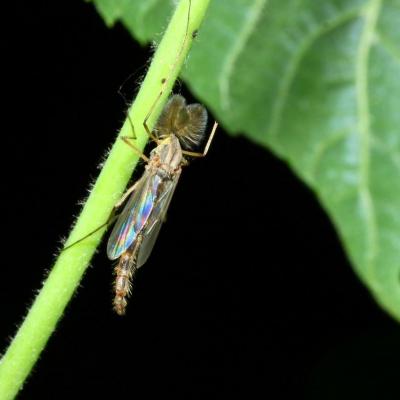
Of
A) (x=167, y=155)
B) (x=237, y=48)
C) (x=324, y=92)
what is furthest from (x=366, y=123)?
(x=167, y=155)

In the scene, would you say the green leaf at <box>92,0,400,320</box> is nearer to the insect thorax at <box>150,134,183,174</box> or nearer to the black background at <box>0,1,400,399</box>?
the insect thorax at <box>150,134,183,174</box>

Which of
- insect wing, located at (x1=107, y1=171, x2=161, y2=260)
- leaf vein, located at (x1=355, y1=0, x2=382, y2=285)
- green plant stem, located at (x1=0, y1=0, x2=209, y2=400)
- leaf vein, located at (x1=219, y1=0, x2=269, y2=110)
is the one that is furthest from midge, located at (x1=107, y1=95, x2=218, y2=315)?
green plant stem, located at (x1=0, y1=0, x2=209, y2=400)

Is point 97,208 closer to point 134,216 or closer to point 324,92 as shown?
point 134,216

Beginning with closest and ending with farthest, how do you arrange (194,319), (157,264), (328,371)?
1. (328,371)
2. (157,264)
3. (194,319)

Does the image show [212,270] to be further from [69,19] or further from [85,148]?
[69,19]

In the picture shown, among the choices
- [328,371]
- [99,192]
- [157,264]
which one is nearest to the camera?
[99,192]

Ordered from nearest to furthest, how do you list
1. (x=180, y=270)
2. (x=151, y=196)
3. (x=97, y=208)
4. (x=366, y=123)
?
(x=97, y=208) < (x=366, y=123) < (x=151, y=196) < (x=180, y=270)

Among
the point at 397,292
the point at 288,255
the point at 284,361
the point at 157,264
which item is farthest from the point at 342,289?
the point at 397,292

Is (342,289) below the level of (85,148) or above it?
below
